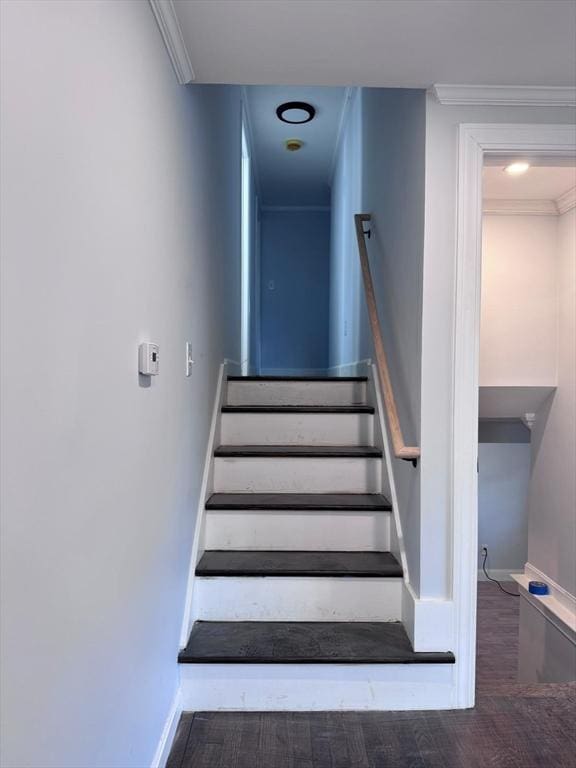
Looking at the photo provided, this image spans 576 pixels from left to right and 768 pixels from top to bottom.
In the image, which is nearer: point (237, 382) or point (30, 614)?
point (30, 614)

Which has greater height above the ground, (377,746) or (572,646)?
(377,746)

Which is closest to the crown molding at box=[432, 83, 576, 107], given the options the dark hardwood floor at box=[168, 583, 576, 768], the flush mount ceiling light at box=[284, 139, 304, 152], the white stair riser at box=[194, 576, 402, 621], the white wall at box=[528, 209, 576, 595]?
the white wall at box=[528, 209, 576, 595]

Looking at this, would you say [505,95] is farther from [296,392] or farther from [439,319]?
[296,392]

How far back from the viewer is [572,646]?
267cm

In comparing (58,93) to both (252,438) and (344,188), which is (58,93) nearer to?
(252,438)

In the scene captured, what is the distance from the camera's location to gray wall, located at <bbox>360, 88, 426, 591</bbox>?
183cm

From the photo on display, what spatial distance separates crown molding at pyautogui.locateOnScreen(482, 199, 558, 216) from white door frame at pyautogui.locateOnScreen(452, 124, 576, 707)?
4.45 ft

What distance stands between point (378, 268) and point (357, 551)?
1438 mm

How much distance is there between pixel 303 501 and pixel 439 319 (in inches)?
37.8

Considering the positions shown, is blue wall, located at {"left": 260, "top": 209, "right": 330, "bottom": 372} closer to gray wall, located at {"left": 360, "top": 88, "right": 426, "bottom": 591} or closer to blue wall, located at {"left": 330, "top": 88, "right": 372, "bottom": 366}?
blue wall, located at {"left": 330, "top": 88, "right": 372, "bottom": 366}

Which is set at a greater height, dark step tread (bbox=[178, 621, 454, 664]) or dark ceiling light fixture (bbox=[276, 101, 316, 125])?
dark ceiling light fixture (bbox=[276, 101, 316, 125])

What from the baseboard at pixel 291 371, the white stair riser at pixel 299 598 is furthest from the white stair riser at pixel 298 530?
the baseboard at pixel 291 371

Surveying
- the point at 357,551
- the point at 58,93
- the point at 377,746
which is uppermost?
the point at 58,93

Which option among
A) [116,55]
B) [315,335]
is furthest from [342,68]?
[315,335]
